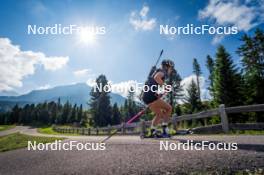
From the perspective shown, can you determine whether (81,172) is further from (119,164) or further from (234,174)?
(234,174)

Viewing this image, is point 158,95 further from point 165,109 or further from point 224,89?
point 224,89

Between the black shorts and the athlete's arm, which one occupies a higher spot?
the athlete's arm

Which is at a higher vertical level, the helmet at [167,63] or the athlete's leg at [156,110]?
A: the helmet at [167,63]

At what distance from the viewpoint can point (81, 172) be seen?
378cm

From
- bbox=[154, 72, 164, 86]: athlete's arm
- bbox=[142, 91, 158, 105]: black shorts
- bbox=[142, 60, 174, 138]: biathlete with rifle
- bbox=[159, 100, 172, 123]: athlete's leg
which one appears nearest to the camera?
bbox=[154, 72, 164, 86]: athlete's arm

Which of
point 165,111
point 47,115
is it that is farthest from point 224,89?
point 47,115

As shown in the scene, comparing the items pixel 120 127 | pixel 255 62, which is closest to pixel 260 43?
pixel 255 62

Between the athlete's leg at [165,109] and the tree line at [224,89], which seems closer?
the athlete's leg at [165,109]

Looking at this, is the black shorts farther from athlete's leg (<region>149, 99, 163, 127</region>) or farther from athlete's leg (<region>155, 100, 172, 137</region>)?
athlete's leg (<region>155, 100, 172, 137</region>)

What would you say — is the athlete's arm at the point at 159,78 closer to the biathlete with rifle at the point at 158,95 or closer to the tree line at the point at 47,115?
the biathlete with rifle at the point at 158,95

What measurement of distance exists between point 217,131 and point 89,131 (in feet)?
54.3

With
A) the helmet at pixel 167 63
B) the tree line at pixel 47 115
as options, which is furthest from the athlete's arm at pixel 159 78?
the tree line at pixel 47 115

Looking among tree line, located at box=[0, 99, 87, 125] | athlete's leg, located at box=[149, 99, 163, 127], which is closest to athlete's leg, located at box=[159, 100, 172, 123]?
athlete's leg, located at box=[149, 99, 163, 127]

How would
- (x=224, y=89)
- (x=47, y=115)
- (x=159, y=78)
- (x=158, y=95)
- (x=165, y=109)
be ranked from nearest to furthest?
1. (x=159, y=78)
2. (x=158, y=95)
3. (x=165, y=109)
4. (x=224, y=89)
5. (x=47, y=115)
